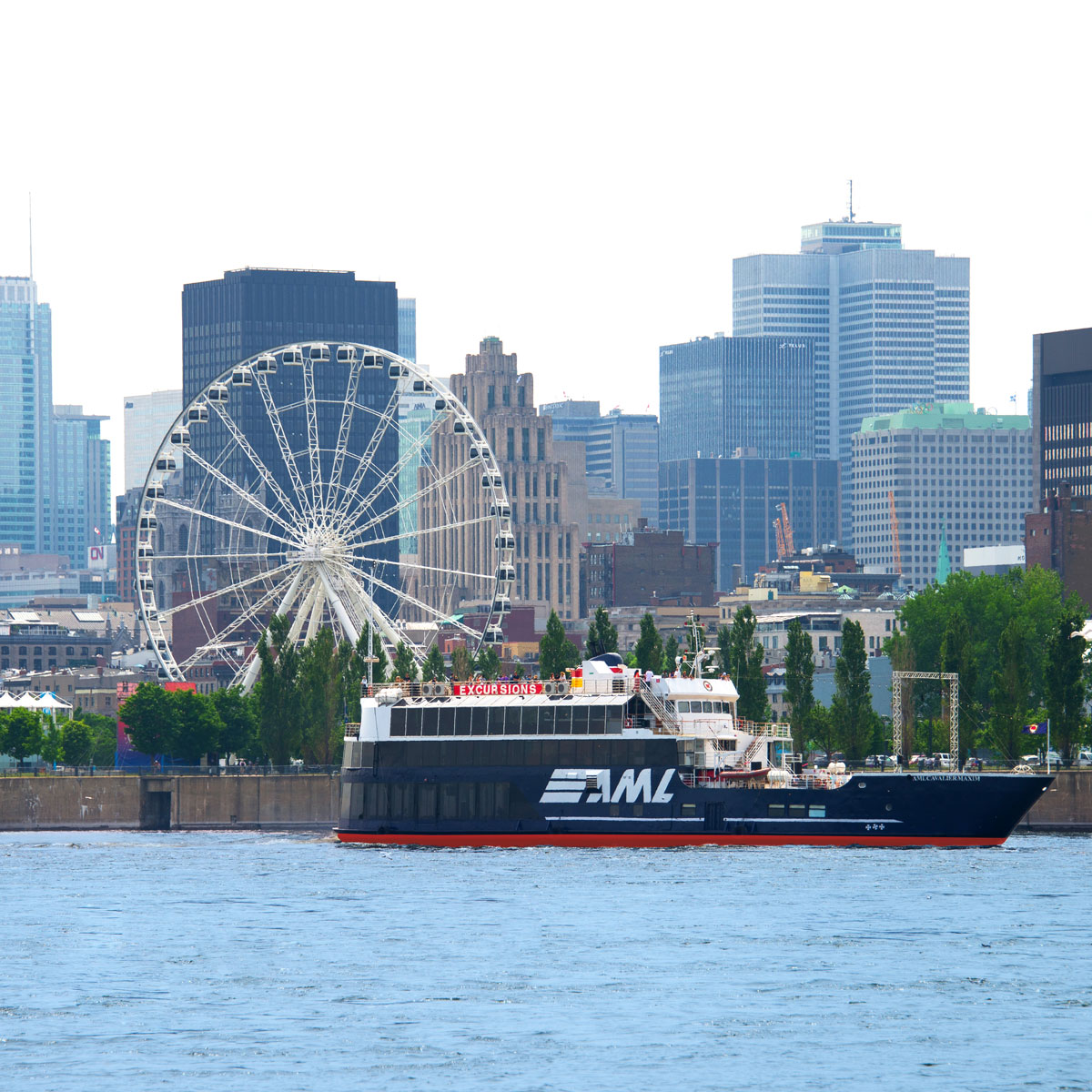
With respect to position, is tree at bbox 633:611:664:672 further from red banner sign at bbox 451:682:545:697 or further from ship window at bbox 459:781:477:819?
ship window at bbox 459:781:477:819

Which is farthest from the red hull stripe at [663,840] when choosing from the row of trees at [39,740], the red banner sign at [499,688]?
the row of trees at [39,740]

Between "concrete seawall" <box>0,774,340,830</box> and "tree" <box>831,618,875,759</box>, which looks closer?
"tree" <box>831,618,875,759</box>

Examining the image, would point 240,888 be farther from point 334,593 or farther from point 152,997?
point 334,593

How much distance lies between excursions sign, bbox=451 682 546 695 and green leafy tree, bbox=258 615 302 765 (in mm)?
44597

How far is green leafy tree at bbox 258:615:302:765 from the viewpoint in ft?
560

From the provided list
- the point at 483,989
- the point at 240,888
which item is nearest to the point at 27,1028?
the point at 483,989

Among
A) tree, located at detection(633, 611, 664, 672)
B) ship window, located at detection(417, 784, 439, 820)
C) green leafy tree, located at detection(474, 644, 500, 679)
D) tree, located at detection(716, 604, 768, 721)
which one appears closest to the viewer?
ship window, located at detection(417, 784, 439, 820)

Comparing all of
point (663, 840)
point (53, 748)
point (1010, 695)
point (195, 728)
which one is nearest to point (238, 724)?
point (195, 728)

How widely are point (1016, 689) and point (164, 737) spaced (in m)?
63.7

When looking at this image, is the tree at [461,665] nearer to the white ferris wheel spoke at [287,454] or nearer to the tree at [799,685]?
the white ferris wheel spoke at [287,454]

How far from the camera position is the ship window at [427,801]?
128 m

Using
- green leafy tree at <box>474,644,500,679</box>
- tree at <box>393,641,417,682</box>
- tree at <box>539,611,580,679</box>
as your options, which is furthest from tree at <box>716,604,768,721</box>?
tree at <box>393,641,417,682</box>

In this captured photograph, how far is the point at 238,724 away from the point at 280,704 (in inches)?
558

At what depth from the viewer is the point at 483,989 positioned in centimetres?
8006
